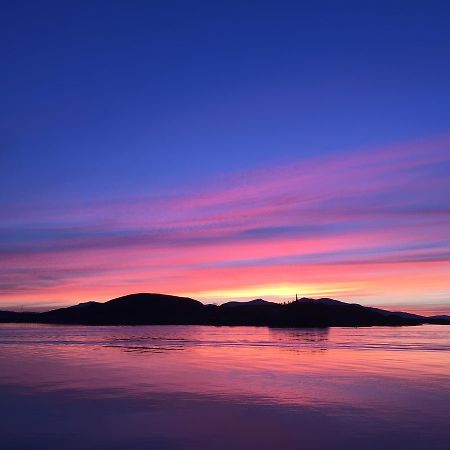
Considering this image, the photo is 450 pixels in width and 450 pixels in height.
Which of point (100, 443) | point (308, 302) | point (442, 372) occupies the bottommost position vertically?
point (100, 443)

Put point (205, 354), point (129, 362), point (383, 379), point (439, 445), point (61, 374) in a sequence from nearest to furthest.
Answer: point (439, 445)
point (383, 379)
point (61, 374)
point (129, 362)
point (205, 354)

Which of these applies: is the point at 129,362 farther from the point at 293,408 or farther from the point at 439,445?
the point at 439,445

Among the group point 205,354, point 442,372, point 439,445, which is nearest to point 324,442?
point 439,445

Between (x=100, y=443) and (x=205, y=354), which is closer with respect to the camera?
(x=100, y=443)

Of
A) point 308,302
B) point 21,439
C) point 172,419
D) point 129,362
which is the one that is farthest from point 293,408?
point 308,302

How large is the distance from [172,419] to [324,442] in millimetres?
5412

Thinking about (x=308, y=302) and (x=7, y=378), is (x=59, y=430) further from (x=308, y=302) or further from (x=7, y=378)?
(x=308, y=302)

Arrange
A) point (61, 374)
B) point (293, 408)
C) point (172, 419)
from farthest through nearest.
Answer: point (61, 374) < point (293, 408) < point (172, 419)

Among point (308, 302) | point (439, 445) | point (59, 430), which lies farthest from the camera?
point (308, 302)

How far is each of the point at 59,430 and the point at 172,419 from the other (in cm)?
365

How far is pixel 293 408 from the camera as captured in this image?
19.7 metres

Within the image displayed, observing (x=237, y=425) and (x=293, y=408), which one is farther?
(x=293, y=408)

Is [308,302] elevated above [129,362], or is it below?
above

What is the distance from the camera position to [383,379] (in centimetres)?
2781
